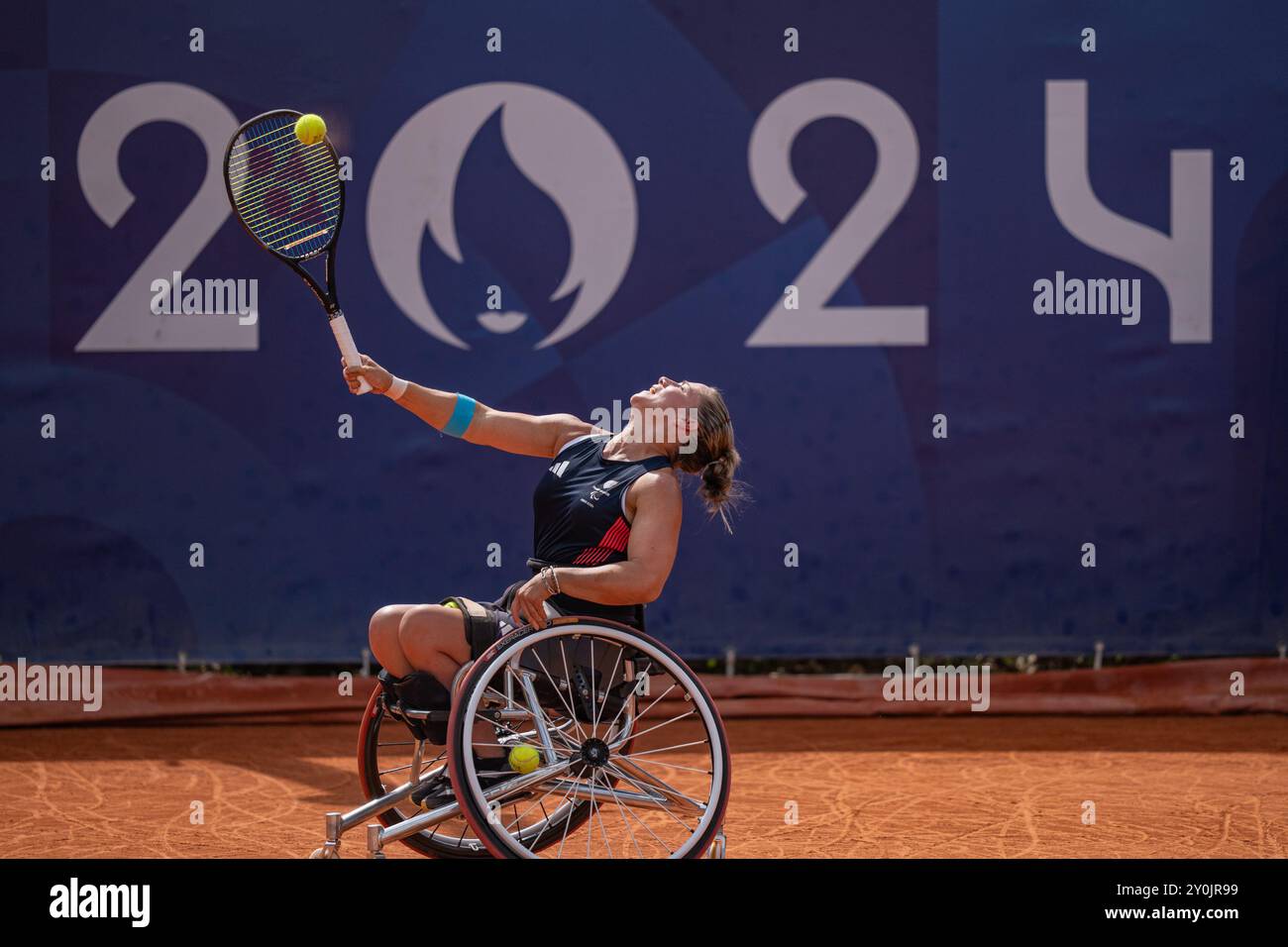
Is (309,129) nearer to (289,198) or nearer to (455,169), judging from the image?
(289,198)

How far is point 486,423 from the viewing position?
3.35 metres

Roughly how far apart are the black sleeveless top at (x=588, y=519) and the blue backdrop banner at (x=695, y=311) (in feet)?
7.52

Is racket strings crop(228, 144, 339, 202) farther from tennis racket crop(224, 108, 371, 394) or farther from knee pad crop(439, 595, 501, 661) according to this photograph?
knee pad crop(439, 595, 501, 661)

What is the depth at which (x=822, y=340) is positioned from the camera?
5434 mm

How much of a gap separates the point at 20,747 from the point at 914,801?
315cm

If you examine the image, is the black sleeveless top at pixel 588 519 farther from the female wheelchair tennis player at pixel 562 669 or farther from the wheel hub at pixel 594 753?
the wheel hub at pixel 594 753

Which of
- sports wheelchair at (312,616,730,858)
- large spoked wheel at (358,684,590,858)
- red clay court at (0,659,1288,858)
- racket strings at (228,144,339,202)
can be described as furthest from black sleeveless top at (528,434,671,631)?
racket strings at (228,144,339,202)

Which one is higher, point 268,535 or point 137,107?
point 137,107

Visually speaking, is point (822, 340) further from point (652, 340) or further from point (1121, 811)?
point (1121, 811)

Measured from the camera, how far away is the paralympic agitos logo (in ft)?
17.6

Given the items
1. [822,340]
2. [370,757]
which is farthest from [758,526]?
[370,757]

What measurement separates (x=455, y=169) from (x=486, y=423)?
234 cm

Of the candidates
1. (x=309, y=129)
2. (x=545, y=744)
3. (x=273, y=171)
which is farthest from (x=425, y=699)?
(x=273, y=171)

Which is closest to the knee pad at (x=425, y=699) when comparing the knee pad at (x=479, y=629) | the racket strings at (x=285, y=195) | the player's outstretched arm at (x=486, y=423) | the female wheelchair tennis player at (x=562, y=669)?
the female wheelchair tennis player at (x=562, y=669)
